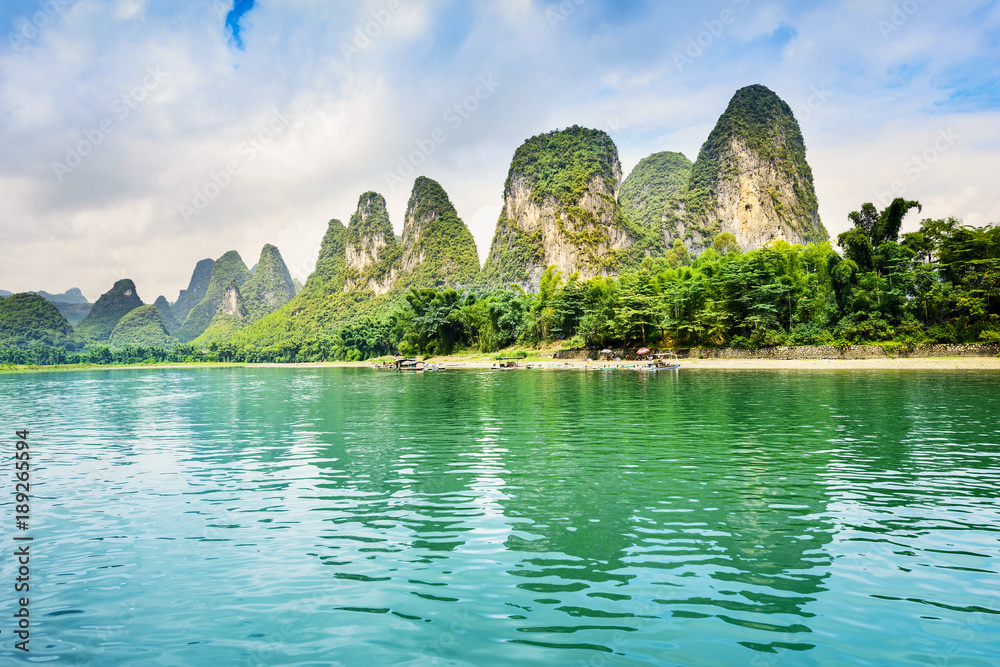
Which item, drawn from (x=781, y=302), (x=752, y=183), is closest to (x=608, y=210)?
(x=752, y=183)

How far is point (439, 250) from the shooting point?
624 ft

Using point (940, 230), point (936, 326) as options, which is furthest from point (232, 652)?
point (940, 230)

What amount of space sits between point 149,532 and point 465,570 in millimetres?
6152

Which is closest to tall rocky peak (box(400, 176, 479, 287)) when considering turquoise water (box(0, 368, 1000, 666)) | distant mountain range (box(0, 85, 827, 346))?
distant mountain range (box(0, 85, 827, 346))

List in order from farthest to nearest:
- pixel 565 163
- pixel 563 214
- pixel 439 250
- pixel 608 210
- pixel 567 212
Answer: pixel 439 250
pixel 565 163
pixel 608 210
pixel 563 214
pixel 567 212

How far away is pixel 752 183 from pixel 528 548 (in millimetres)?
179335

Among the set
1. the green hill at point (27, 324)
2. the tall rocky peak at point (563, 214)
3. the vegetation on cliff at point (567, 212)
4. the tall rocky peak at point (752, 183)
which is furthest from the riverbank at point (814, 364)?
the green hill at point (27, 324)

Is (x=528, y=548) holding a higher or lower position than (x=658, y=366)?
lower

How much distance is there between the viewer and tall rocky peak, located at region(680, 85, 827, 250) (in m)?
161

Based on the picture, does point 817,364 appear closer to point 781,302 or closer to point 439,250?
point 781,302

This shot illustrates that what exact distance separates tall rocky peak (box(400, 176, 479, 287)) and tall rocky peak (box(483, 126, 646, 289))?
488 inches

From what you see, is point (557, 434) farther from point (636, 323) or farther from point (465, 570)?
point (636, 323)

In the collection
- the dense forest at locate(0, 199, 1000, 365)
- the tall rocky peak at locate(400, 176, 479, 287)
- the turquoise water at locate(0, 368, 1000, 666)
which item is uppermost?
the tall rocky peak at locate(400, 176, 479, 287)

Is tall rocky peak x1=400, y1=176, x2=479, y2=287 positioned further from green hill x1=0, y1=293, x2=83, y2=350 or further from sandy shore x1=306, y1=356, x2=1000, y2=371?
green hill x1=0, y1=293, x2=83, y2=350
